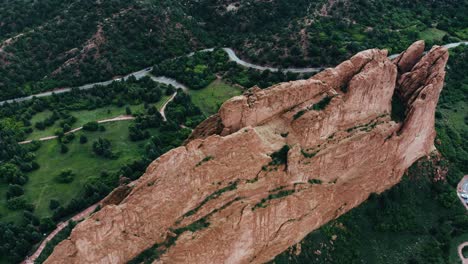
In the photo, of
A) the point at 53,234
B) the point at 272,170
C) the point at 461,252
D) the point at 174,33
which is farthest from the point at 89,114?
the point at 461,252

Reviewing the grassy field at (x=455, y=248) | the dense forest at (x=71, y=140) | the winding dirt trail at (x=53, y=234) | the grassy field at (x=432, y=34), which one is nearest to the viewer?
the grassy field at (x=455, y=248)

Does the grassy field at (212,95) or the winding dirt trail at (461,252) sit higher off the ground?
the grassy field at (212,95)

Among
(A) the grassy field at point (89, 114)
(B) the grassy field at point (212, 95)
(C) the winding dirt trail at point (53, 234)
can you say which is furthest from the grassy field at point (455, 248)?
(A) the grassy field at point (89, 114)

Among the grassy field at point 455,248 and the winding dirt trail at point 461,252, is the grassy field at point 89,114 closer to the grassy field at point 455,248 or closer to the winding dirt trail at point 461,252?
the grassy field at point 455,248

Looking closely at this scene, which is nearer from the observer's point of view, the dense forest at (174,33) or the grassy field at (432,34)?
the dense forest at (174,33)

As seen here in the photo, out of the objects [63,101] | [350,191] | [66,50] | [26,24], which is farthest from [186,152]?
[26,24]

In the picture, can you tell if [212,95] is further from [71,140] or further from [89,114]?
[71,140]
